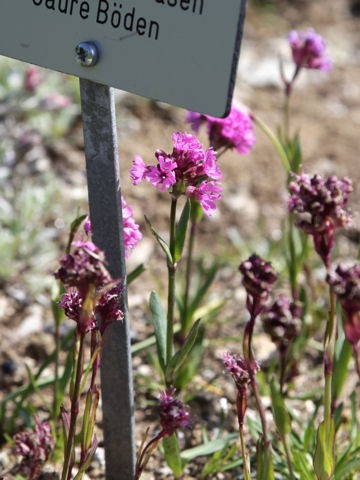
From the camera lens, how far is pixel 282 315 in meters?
1.02

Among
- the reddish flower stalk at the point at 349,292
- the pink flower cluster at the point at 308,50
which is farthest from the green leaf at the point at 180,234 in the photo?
the pink flower cluster at the point at 308,50

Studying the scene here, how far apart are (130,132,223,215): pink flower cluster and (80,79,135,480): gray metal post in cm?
6

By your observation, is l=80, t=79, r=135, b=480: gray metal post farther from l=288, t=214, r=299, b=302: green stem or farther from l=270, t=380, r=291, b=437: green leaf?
l=288, t=214, r=299, b=302: green stem

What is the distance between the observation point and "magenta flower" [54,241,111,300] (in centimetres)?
96

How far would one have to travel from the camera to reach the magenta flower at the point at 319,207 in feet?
3.37

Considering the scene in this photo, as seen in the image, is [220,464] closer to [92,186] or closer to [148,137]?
[92,186]

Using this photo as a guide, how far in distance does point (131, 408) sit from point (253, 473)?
361 millimetres

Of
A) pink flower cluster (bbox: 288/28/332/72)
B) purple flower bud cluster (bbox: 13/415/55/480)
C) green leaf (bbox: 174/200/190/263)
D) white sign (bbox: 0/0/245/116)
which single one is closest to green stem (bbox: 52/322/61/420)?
purple flower bud cluster (bbox: 13/415/55/480)

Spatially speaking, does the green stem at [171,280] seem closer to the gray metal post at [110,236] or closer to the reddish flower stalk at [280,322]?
the gray metal post at [110,236]

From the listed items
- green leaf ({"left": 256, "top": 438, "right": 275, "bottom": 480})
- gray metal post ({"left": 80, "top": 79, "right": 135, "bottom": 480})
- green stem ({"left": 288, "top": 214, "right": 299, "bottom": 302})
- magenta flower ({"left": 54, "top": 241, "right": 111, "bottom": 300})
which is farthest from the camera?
green stem ({"left": 288, "top": 214, "right": 299, "bottom": 302})

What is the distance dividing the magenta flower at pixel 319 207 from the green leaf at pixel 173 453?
510 millimetres

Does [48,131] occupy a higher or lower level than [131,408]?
higher

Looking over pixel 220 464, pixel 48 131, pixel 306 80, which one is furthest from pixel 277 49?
pixel 220 464

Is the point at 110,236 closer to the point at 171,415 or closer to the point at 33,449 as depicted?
the point at 171,415
